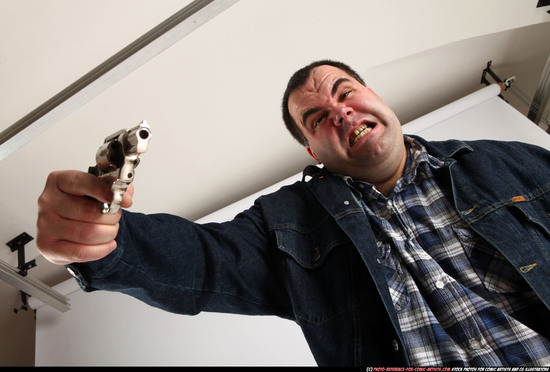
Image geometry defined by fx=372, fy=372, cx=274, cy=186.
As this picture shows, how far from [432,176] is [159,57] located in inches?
38.1

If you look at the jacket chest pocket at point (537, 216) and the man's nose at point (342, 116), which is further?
A: the man's nose at point (342, 116)

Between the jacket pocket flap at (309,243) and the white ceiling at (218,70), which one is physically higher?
the white ceiling at (218,70)

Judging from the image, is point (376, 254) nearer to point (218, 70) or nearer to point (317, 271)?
point (317, 271)

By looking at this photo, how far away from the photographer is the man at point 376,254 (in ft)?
2.07

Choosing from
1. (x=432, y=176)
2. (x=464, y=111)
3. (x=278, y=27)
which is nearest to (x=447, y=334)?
(x=432, y=176)

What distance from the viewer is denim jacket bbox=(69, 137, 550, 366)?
642 millimetres

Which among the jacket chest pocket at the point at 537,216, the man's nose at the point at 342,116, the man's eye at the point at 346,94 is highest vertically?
the man's eye at the point at 346,94

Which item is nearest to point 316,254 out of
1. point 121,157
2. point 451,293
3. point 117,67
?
point 451,293

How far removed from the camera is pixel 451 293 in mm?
676

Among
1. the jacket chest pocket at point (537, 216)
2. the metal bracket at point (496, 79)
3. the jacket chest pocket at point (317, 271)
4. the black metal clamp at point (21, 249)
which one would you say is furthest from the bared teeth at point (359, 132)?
the black metal clamp at point (21, 249)

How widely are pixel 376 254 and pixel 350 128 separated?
1.11 ft

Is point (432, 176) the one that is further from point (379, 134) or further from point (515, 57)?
point (515, 57)

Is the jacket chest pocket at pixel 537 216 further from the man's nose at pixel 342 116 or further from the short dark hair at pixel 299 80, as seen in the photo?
the short dark hair at pixel 299 80

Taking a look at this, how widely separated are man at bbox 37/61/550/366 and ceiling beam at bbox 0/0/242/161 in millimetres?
397
